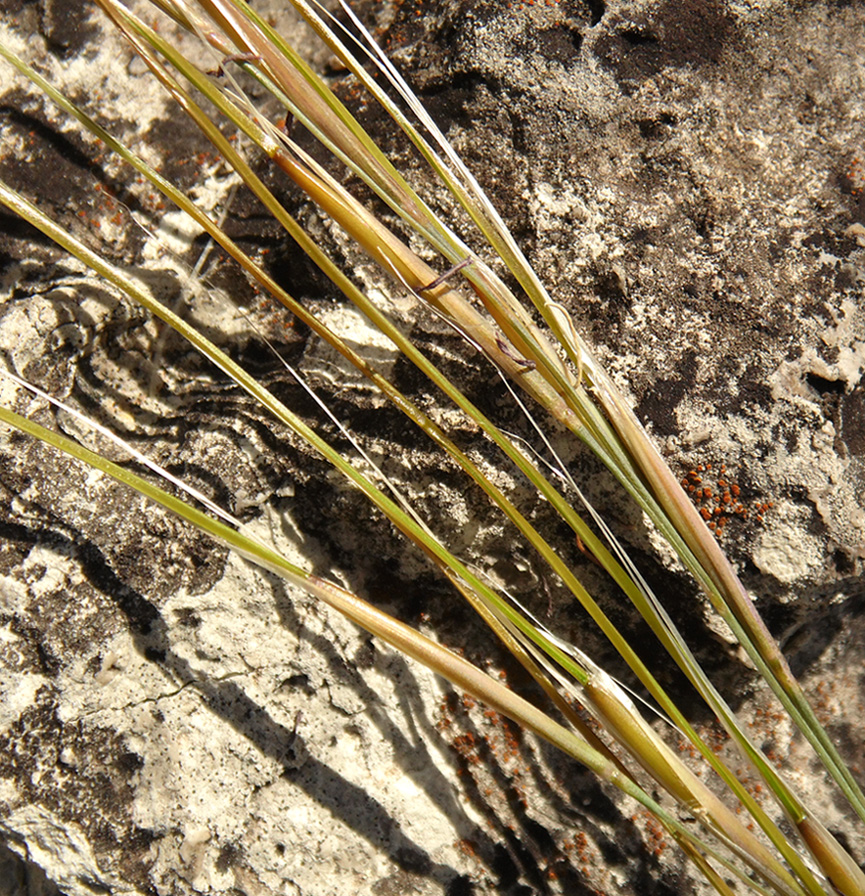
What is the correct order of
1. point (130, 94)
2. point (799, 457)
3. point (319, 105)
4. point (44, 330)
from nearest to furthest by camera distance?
1. point (319, 105)
2. point (799, 457)
3. point (44, 330)
4. point (130, 94)

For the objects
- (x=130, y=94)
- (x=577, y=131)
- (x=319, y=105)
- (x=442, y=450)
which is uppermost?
(x=577, y=131)

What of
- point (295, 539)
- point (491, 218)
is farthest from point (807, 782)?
point (491, 218)

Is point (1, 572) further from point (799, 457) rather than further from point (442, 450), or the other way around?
point (799, 457)

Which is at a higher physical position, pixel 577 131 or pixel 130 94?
pixel 577 131

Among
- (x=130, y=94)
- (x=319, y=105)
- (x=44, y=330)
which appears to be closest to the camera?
(x=319, y=105)

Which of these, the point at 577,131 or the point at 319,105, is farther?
the point at 577,131

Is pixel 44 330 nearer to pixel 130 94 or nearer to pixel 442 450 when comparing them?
pixel 130 94
